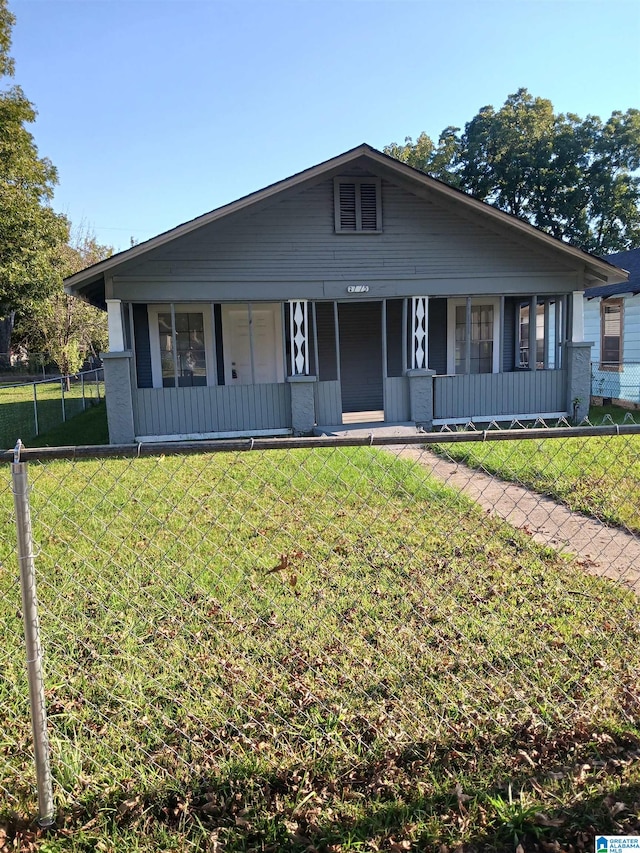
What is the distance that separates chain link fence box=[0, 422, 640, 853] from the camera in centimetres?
236

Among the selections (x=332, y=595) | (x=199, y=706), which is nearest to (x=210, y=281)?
(x=332, y=595)

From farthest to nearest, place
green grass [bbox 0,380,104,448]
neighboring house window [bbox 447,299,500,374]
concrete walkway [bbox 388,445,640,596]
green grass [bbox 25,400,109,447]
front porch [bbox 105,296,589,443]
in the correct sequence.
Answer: neighboring house window [bbox 447,299,500,374], green grass [bbox 0,380,104,448], green grass [bbox 25,400,109,447], front porch [bbox 105,296,589,443], concrete walkway [bbox 388,445,640,596]

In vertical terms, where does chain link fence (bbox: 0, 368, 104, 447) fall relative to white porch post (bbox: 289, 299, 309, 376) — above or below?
below

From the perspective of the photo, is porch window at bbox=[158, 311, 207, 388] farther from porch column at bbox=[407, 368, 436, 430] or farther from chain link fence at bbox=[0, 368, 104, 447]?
porch column at bbox=[407, 368, 436, 430]

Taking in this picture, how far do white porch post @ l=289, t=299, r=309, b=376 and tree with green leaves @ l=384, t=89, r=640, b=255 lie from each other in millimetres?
27577

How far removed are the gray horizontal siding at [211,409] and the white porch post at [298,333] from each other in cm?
49

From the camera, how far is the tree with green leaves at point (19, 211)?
995 inches

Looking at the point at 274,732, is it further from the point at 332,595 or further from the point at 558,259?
the point at 558,259

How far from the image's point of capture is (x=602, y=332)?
1744 cm

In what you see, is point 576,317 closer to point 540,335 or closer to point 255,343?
point 255,343

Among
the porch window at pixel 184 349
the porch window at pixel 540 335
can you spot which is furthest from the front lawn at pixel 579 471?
the porch window at pixel 184 349

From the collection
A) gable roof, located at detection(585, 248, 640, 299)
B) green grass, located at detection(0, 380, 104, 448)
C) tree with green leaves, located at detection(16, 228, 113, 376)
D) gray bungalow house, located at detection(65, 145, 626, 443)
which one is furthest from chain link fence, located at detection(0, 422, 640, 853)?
tree with green leaves, located at detection(16, 228, 113, 376)

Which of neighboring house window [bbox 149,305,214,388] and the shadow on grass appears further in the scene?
neighboring house window [bbox 149,305,214,388]
